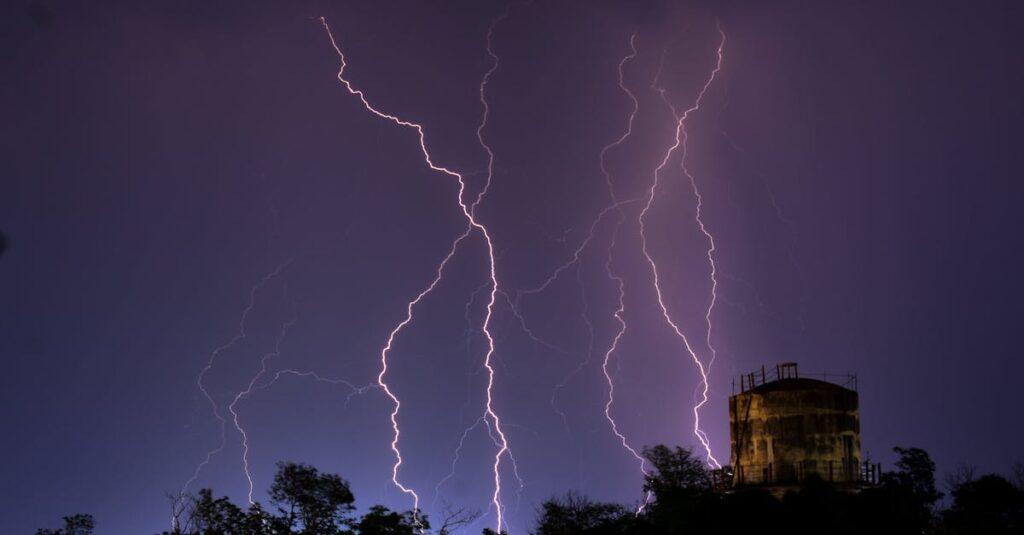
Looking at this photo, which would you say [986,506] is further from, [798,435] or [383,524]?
[383,524]

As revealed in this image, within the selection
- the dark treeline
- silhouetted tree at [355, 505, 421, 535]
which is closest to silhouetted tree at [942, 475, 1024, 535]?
the dark treeline

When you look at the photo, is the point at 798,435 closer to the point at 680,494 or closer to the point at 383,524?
the point at 680,494

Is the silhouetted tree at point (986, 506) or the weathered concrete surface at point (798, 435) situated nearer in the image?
the silhouetted tree at point (986, 506)

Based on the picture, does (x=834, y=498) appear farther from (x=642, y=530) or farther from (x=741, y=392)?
(x=741, y=392)

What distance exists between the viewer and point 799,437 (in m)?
45.7

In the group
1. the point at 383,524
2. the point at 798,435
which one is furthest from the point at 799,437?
the point at 383,524

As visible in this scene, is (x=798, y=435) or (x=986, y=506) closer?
(x=798, y=435)

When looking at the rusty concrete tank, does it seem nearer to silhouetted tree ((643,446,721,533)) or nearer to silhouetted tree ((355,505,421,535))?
silhouetted tree ((643,446,721,533))

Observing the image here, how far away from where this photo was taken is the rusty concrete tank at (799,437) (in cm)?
4528

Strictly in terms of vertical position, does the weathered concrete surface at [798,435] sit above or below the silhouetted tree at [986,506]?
above

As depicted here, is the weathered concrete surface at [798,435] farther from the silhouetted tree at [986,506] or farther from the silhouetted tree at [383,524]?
the silhouetted tree at [383,524]

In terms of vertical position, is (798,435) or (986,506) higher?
(798,435)

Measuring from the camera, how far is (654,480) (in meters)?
50.5

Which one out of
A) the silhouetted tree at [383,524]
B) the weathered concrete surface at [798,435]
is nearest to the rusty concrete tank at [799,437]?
the weathered concrete surface at [798,435]
